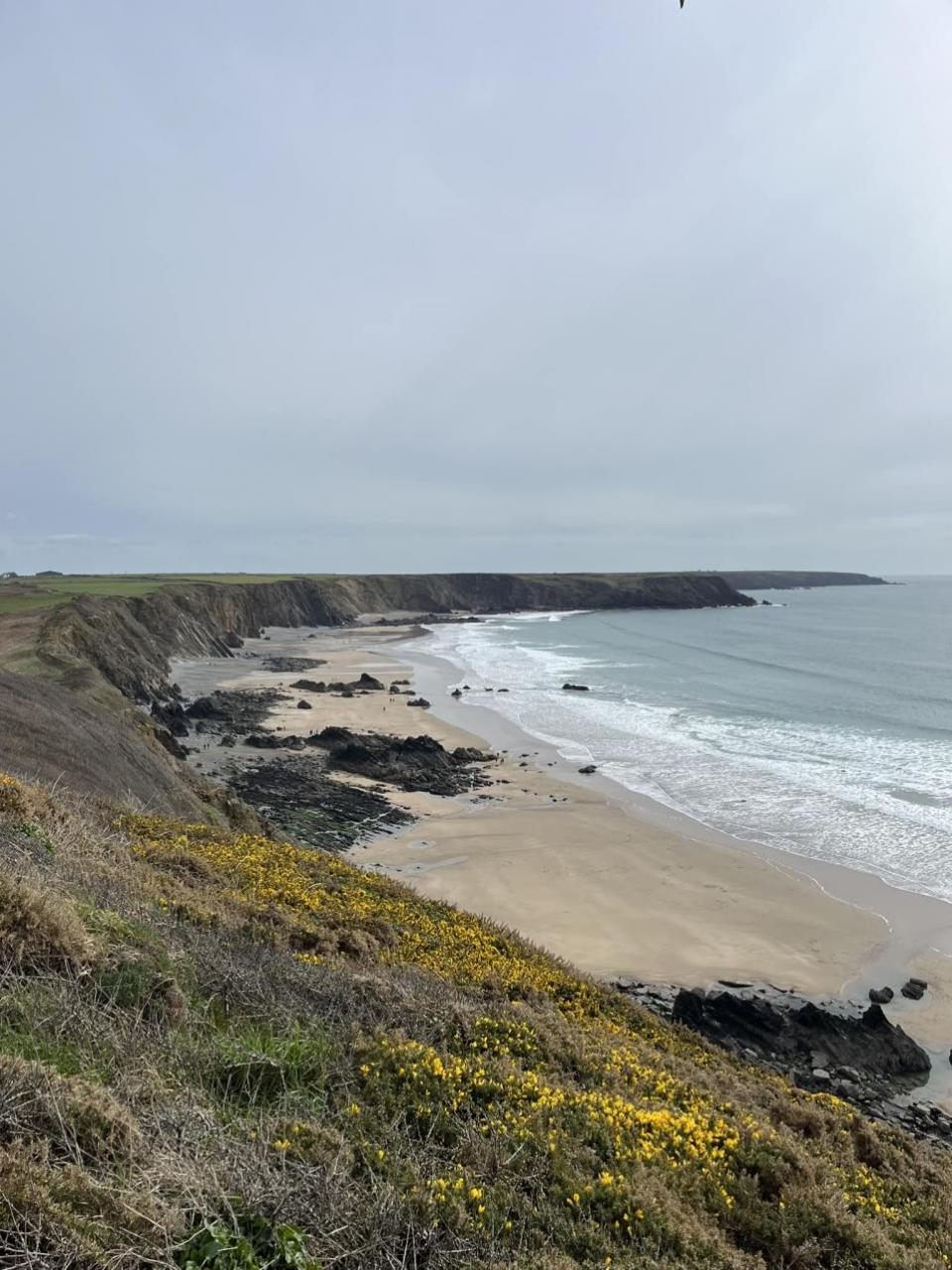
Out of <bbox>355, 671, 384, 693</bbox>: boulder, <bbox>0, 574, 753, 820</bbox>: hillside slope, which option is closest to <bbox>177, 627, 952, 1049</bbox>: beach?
<bbox>0, 574, 753, 820</bbox>: hillside slope

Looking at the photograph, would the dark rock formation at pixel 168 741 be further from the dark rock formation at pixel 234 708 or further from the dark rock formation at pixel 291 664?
the dark rock formation at pixel 291 664

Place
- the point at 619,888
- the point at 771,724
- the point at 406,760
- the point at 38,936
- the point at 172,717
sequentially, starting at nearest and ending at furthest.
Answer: the point at 38,936 < the point at 619,888 < the point at 406,760 < the point at 172,717 < the point at 771,724

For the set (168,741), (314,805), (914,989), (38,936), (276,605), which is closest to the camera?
(38,936)

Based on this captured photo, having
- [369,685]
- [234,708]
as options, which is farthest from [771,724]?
[234,708]

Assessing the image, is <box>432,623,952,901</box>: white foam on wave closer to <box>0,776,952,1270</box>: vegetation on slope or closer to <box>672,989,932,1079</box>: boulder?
<box>672,989,932,1079</box>: boulder

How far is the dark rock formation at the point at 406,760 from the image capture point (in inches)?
1019

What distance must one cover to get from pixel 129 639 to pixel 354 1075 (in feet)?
140

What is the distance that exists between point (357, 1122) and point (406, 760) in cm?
2305

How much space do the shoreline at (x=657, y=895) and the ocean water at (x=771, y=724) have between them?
1651 millimetres

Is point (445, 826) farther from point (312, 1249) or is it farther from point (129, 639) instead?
point (129, 639)

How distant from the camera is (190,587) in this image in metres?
70.2

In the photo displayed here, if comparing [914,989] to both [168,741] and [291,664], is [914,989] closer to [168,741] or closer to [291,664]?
[168,741]

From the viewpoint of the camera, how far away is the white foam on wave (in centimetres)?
2031

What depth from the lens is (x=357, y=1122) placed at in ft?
15.4
